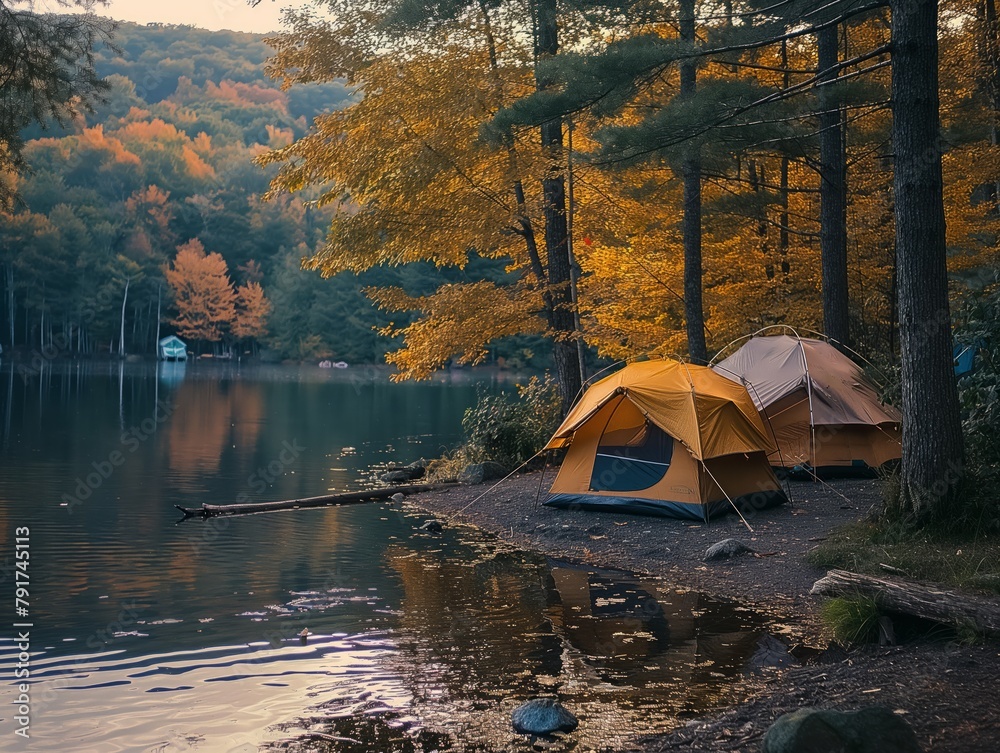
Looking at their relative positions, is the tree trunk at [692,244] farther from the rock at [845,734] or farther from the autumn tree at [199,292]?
the autumn tree at [199,292]

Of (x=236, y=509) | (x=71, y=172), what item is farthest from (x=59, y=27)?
(x=71, y=172)

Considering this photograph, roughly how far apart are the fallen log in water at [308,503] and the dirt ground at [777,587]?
34 centimetres

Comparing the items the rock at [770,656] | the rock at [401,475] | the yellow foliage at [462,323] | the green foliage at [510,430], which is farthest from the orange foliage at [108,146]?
the rock at [770,656]

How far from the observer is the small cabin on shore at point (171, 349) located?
287 feet

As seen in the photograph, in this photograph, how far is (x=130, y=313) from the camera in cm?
8569

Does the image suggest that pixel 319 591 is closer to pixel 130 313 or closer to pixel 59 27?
pixel 59 27

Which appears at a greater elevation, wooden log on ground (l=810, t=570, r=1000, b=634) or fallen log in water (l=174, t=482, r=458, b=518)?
wooden log on ground (l=810, t=570, r=1000, b=634)

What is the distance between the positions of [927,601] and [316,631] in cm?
499

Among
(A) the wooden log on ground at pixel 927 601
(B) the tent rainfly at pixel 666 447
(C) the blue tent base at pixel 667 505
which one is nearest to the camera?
(A) the wooden log on ground at pixel 927 601

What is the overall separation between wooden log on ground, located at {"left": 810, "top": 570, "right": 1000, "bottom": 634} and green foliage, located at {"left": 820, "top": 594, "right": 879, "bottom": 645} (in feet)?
0.20

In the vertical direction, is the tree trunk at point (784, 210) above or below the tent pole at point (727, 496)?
above

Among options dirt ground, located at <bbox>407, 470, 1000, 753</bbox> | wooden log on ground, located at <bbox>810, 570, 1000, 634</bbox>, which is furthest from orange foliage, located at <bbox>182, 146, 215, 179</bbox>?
wooden log on ground, located at <bbox>810, 570, 1000, 634</bbox>

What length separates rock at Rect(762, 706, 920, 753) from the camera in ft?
16.6

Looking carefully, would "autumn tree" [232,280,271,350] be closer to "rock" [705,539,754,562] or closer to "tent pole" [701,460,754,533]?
"tent pole" [701,460,754,533]
